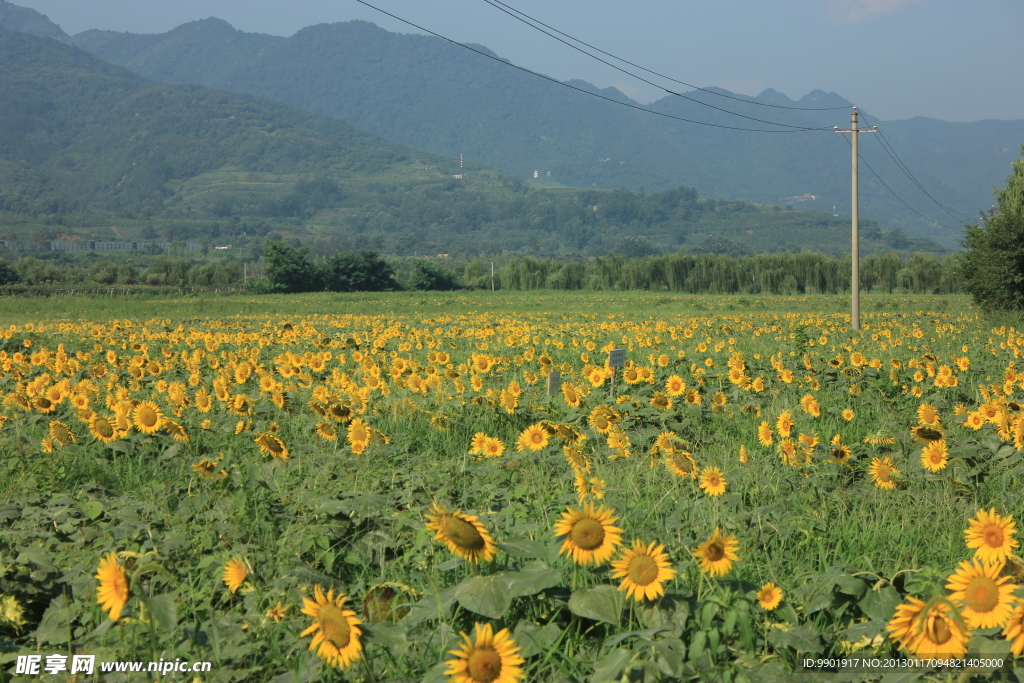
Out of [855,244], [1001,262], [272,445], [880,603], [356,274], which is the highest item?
[356,274]

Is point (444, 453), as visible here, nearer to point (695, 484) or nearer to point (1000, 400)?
point (695, 484)

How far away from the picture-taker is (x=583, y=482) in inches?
132

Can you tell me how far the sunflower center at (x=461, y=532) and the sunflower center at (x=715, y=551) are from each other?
0.67 m

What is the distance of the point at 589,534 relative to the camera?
7.81 feet

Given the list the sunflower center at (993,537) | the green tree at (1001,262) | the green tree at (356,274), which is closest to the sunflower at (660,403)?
the sunflower center at (993,537)

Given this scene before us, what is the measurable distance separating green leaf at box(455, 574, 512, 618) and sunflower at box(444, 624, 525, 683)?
27 centimetres

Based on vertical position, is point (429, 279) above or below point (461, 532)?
above

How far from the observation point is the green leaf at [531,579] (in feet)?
8.01

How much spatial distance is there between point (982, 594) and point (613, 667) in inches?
38.1

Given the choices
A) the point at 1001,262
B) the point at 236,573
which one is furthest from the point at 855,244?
the point at 236,573

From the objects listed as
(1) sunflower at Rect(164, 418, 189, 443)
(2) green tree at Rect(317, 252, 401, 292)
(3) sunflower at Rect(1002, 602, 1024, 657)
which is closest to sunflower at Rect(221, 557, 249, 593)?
(3) sunflower at Rect(1002, 602, 1024, 657)

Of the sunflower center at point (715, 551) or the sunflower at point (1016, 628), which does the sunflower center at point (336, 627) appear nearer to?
the sunflower center at point (715, 551)

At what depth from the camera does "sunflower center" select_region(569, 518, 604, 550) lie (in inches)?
93.7

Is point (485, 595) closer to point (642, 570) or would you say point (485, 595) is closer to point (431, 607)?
point (431, 607)
